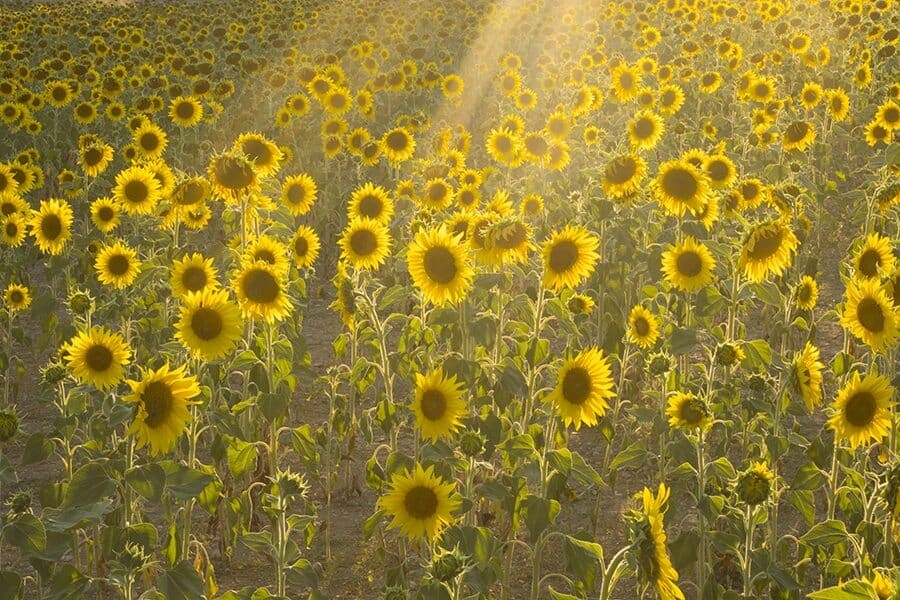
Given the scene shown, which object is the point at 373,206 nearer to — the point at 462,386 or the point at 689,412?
the point at 462,386

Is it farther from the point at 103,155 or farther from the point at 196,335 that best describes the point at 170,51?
the point at 196,335

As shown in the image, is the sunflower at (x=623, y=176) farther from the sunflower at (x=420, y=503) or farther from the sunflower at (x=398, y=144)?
the sunflower at (x=398, y=144)

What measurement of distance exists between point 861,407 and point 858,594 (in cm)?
171

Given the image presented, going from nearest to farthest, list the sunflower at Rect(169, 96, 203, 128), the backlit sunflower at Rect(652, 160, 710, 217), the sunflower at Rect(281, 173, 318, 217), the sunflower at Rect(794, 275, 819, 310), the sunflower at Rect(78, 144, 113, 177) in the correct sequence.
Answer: the sunflower at Rect(794, 275, 819, 310), the backlit sunflower at Rect(652, 160, 710, 217), the sunflower at Rect(281, 173, 318, 217), the sunflower at Rect(78, 144, 113, 177), the sunflower at Rect(169, 96, 203, 128)

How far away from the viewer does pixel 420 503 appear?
152 inches

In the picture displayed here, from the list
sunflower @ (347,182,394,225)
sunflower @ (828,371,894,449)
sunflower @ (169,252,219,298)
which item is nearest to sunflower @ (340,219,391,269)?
sunflower @ (169,252,219,298)

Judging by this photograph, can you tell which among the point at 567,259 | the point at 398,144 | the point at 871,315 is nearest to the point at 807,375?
the point at 871,315

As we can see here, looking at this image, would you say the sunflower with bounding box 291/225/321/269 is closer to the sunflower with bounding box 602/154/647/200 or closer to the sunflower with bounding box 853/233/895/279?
the sunflower with bounding box 602/154/647/200

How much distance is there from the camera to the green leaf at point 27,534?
344 cm

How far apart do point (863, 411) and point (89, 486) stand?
320cm

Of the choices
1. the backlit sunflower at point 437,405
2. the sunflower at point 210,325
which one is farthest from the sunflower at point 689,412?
the sunflower at point 210,325

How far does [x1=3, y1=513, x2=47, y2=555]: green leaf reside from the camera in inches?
135

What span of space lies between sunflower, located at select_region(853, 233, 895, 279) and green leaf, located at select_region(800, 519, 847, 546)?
1.31 meters

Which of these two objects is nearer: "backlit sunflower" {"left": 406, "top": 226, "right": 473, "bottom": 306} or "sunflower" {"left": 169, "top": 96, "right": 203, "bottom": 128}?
"backlit sunflower" {"left": 406, "top": 226, "right": 473, "bottom": 306}
